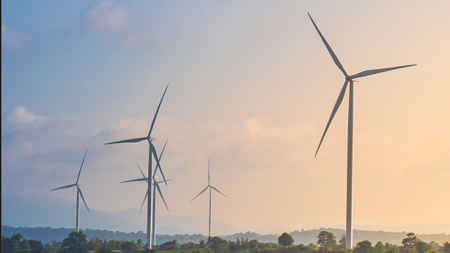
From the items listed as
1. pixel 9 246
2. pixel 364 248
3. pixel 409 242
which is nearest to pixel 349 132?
pixel 364 248

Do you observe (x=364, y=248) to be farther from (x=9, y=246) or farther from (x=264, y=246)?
(x=9, y=246)

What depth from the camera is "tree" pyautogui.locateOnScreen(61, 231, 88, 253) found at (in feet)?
353

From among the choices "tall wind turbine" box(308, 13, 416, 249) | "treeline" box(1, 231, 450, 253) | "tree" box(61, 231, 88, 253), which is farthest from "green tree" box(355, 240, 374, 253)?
"tree" box(61, 231, 88, 253)

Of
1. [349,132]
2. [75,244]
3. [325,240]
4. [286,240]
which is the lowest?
[75,244]

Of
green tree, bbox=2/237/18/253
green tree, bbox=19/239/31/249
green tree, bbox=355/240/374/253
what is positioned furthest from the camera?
green tree, bbox=19/239/31/249

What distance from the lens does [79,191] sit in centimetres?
16100

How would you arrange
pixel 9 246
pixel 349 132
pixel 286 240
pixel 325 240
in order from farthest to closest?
1. pixel 9 246
2. pixel 286 240
3. pixel 325 240
4. pixel 349 132

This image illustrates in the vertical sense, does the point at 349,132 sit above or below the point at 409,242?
above

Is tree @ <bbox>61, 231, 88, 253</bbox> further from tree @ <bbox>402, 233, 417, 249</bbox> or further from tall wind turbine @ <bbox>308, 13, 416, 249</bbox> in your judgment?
tree @ <bbox>402, 233, 417, 249</bbox>

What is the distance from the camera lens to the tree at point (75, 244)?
353 feet

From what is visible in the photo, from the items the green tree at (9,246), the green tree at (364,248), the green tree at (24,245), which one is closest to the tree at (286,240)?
the green tree at (364,248)

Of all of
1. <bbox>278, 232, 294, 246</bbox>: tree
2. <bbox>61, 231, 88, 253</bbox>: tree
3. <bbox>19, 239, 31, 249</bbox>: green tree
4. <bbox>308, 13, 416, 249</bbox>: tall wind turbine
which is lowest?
<bbox>19, 239, 31, 249</bbox>: green tree

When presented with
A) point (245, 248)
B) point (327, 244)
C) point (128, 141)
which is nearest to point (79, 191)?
point (128, 141)

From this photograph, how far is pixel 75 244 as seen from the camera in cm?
10900
